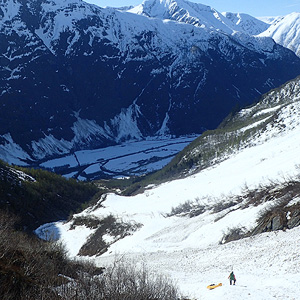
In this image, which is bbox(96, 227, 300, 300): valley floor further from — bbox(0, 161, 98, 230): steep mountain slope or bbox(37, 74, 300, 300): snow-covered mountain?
bbox(0, 161, 98, 230): steep mountain slope

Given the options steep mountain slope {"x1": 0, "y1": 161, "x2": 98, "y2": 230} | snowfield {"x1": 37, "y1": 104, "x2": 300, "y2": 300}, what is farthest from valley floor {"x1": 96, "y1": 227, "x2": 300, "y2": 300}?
steep mountain slope {"x1": 0, "y1": 161, "x2": 98, "y2": 230}

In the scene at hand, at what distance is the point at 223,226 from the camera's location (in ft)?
138

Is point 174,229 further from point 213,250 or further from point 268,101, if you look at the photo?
point 268,101

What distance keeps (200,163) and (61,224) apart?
164ft

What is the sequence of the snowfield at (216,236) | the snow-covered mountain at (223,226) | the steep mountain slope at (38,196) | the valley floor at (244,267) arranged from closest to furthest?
the valley floor at (244,267), the snowfield at (216,236), the snow-covered mountain at (223,226), the steep mountain slope at (38,196)

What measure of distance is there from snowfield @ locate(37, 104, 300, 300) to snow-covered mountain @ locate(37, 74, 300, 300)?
0.06 m

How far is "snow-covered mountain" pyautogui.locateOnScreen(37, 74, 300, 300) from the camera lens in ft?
89.5

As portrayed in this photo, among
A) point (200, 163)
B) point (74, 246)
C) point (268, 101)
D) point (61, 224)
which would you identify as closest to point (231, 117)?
point (268, 101)

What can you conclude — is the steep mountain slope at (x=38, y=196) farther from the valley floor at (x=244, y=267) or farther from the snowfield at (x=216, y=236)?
the valley floor at (x=244, y=267)

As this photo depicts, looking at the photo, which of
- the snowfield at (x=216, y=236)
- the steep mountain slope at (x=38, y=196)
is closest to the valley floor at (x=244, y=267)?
the snowfield at (x=216, y=236)

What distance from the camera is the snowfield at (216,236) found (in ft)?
84.1

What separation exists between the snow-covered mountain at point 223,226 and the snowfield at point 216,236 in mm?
65

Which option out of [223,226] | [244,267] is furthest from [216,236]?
[244,267]

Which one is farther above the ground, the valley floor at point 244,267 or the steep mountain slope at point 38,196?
the valley floor at point 244,267
